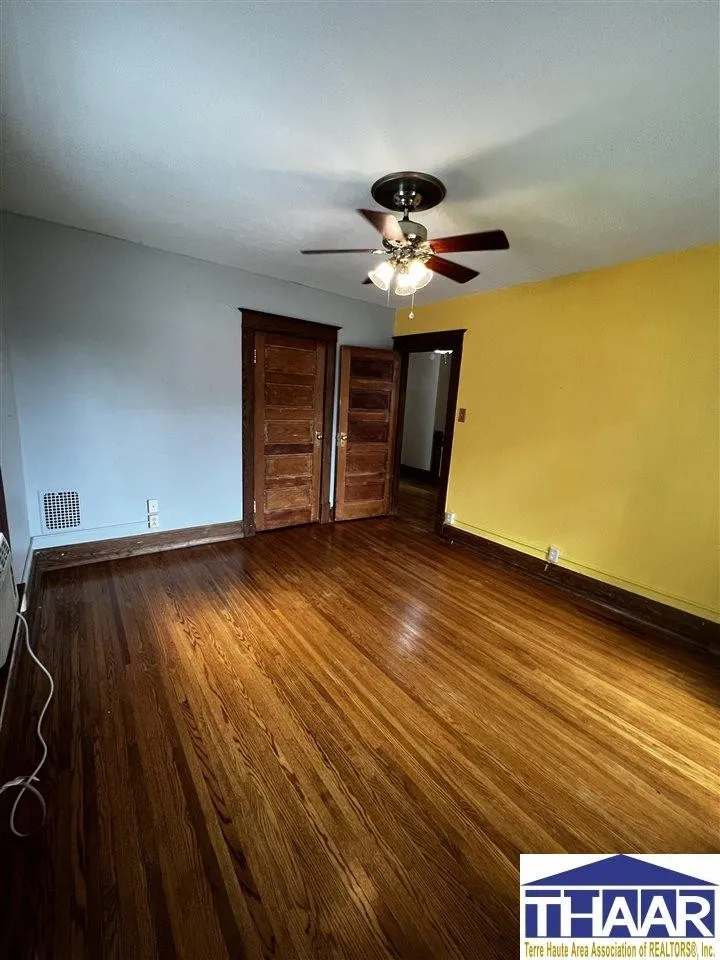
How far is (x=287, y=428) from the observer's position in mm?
3889

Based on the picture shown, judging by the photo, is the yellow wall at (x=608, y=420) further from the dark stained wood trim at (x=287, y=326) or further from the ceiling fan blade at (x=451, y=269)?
the dark stained wood trim at (x=287, y=326)

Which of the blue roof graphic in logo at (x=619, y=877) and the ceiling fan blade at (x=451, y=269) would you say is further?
the ceiling fan blade at (x=451, y=269)

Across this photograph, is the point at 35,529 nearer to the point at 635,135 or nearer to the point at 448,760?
the point at 448,760

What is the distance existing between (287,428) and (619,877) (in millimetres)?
3589

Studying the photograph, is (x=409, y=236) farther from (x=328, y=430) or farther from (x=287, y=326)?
(x=328, y=430)

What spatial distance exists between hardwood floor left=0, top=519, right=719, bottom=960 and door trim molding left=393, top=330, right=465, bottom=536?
160cm

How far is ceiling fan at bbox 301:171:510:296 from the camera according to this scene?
1.76 meters

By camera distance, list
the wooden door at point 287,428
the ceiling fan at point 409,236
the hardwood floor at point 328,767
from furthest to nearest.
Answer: the wooden door at point 287,428
the ceiling fan at point 409,236
the hardwood floor at point 328,767

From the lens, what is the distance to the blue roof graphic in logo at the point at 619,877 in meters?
1.17

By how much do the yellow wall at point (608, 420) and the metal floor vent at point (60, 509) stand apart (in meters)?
3.47

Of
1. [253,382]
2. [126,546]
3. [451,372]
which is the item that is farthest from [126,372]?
[451,372]

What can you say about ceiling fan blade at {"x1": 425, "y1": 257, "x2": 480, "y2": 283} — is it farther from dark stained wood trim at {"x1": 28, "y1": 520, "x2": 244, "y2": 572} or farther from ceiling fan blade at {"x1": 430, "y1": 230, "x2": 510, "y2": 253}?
dark stained wood trim at {"x1": 28, "y1": 520, "x2": 244, "y2": 572}

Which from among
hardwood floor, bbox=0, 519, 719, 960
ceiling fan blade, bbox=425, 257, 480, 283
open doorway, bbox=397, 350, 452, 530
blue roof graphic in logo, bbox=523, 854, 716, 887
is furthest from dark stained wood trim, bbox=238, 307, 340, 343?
blue roof graphic in logo, bbox=523, 854, 716, 887

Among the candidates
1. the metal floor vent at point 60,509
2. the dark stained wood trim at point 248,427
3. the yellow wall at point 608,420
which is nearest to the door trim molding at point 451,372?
the yellow wall at point 608,420
